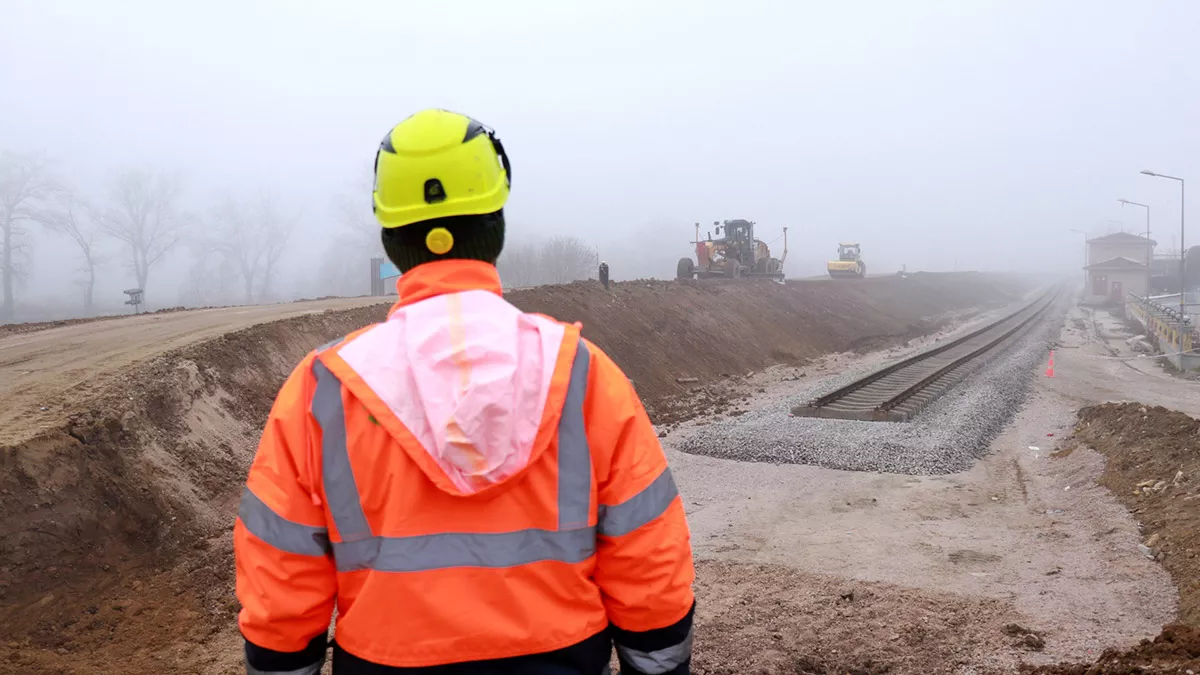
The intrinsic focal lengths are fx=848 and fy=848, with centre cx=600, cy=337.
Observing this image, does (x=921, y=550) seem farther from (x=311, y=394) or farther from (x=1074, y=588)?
(x=311, y=394)

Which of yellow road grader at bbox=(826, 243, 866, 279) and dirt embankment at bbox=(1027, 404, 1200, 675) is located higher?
yellow road grader at bbox=(826, 243, 866, 279)

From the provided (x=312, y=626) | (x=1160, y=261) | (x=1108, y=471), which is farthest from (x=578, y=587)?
(x=1160, y=261)

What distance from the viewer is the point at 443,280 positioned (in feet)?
6.64

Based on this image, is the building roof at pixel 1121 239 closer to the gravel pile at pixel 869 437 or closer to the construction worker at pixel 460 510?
the gravel pile at pixel 869 437

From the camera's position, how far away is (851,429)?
42.9 ft

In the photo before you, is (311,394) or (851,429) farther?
(851,429)

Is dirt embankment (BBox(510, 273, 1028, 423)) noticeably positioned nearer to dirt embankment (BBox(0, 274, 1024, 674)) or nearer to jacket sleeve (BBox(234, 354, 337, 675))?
dirt embankment (BBox(0, 274, 1024, 674))

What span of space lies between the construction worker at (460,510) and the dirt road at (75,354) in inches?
253

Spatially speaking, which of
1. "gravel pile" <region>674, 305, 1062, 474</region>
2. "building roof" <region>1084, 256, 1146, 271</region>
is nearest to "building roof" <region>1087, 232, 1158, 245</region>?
"building roof" <region>1084, 256, 1146, 271</region>

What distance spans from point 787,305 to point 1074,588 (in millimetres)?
26381

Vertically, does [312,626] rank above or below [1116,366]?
above

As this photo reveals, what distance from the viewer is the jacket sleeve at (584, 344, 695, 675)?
1.96 m

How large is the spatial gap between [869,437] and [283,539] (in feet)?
37.9

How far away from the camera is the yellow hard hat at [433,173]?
204cm
